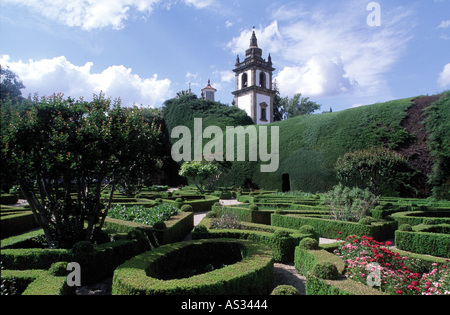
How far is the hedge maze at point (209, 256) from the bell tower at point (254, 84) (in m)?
35.7

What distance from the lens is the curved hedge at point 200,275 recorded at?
14.3ft

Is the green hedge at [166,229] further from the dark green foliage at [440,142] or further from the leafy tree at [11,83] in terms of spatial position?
the leafy tree at [11,83]

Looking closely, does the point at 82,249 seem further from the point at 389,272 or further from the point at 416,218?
the point at 416,218

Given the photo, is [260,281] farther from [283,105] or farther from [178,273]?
[283,105]

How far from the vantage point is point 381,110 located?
2316 cm

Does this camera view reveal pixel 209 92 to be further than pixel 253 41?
Yes

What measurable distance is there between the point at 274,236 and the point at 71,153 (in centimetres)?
518

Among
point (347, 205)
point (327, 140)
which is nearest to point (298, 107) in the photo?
point (327, 140)

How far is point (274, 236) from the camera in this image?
25.3ft

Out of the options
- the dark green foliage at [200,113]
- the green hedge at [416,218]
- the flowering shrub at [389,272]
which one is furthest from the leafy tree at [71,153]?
the dark green foliage at [200,113]

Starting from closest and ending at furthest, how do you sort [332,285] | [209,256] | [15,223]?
[332,285] → [209,256] → [15,223]

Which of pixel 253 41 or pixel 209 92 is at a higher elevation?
pixel 253 41

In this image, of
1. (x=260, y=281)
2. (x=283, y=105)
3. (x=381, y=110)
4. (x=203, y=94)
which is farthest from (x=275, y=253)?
(x=283, y=105)

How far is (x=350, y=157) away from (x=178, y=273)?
40.4 feet
